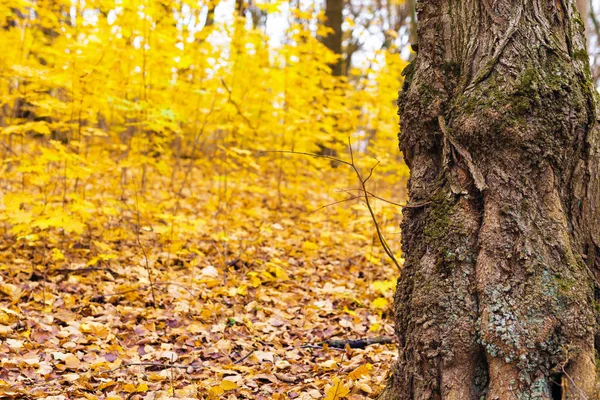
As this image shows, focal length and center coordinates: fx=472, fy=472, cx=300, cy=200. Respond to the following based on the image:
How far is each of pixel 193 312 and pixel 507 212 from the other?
2.58 m

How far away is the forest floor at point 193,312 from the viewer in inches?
103

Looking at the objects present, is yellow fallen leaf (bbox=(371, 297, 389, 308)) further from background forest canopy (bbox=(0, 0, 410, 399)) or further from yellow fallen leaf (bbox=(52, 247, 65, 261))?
yellow fallen leaf (bbox=(52, 247, 65, 261))

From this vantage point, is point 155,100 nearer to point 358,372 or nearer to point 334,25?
point 358,372

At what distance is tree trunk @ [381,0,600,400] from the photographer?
173 cm

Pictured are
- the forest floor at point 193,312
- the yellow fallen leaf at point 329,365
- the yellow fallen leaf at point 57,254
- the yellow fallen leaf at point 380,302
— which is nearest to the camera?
the forest floor at point 193,312

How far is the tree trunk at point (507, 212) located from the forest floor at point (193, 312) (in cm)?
84

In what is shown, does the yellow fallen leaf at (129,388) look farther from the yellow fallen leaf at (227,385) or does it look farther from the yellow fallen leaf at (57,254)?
the yellow fallen leaf at (57,254)

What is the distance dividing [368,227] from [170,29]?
11.3ft

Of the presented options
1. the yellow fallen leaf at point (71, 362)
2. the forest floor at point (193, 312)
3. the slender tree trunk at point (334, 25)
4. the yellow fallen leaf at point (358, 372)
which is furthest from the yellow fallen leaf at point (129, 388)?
the slender tree trunk at point (334, 25)

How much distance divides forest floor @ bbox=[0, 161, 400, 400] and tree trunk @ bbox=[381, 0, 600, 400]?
2.75 ft

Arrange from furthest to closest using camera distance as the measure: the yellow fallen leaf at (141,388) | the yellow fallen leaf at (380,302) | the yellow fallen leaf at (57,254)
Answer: the yellow fallen leaf at (57,254), the yellow fallen leaf at (380,302), the yellow fallen leaf at (141,388)

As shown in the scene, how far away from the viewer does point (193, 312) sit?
3.63 meters

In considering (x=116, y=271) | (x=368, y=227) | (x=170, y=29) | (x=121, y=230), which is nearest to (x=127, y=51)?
(x=170, y=29)

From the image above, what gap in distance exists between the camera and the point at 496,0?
1888mm
